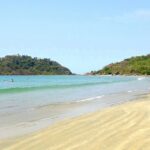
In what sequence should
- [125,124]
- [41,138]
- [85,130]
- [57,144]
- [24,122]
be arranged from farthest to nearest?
[24,122] < [125,124] < [85,130] < [41,138] < [57,144]

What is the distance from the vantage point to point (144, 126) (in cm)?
958

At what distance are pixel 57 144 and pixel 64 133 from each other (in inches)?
54.4

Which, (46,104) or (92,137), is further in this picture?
(46,104)

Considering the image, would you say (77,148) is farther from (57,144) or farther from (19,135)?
(19,135)

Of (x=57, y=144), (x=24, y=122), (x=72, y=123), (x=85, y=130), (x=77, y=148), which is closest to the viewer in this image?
(x=77, y=148)

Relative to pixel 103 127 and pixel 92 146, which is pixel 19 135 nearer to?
pixel 103 127

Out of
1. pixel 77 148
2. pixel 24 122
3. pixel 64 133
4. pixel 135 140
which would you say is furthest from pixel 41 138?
pixel 24 122

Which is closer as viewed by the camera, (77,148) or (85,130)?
(77,148)

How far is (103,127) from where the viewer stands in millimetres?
9953

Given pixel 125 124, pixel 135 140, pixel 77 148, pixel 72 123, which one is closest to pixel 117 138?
pixel 135 140

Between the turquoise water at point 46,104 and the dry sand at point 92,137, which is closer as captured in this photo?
the dry sand at point 92,137

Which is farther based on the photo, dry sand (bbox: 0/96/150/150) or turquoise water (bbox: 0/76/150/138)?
turquoise water (bbox: 0/76/150/138)

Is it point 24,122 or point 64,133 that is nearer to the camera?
point 64,133

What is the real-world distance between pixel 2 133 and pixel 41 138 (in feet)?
6.28
